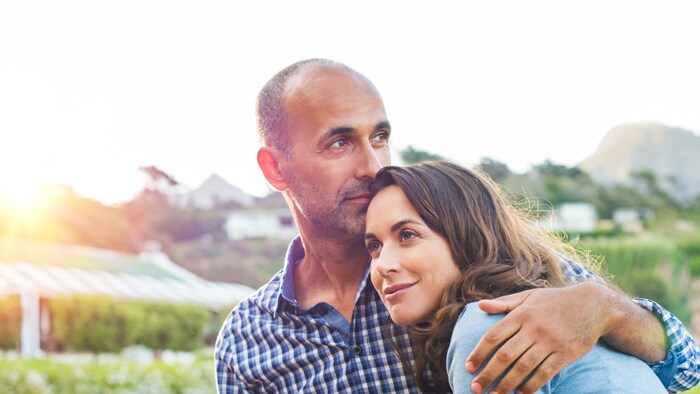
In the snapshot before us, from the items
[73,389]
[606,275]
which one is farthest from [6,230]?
[606,275]

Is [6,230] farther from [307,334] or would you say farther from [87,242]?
[307,334]

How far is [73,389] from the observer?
8.97 meters

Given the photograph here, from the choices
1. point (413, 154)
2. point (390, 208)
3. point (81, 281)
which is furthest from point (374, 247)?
point (413, 154)

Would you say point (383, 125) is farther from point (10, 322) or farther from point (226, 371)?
point (10, 322)

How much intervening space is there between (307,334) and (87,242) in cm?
3355

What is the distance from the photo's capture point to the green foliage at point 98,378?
8.92 meters

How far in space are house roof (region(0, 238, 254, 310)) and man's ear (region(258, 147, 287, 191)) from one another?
55.7ft

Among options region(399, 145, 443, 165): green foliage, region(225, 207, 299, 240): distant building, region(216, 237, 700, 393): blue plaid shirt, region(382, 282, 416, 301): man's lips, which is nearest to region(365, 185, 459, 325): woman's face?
region(382, 282, 416, 301): man's lips

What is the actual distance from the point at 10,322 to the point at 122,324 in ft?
8.77

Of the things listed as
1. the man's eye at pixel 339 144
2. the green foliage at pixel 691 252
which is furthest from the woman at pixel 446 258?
the green foliage at pixel 691 252

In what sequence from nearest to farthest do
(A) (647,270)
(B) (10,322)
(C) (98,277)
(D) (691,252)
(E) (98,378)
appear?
(E) (98,378) < (B) (10,322) < (C) (98,277) < (A) (647,270) < (D) (691,252)

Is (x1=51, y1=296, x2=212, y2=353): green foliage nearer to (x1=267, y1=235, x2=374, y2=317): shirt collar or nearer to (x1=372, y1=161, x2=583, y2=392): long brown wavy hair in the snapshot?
(x1=267, y1=235, x2=374, y2=317): shirt collar

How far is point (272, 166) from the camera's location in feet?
8.95

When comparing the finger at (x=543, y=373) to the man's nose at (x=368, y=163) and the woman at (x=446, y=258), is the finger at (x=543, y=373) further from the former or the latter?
the man's nose at (x=368, y=163)
